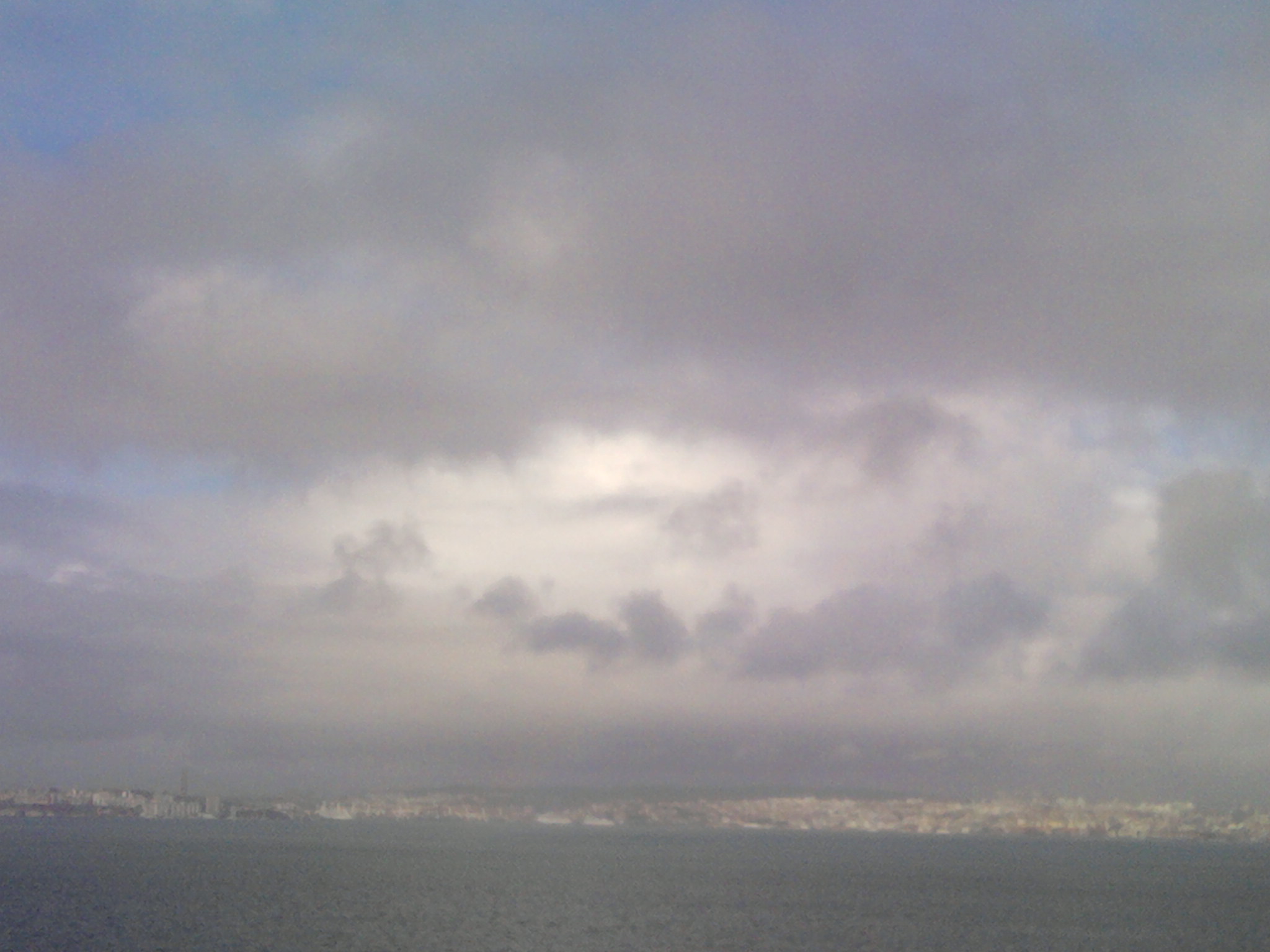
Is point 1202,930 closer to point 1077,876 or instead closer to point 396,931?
point 396,931

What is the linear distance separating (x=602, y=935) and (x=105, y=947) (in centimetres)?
3468

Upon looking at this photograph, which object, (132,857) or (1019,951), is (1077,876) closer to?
(1019,951)

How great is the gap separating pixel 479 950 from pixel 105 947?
24964 millimetres

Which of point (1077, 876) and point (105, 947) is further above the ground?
point (105, 947)

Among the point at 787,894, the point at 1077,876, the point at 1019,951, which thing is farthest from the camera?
the point at 1077,876

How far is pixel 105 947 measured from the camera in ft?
252

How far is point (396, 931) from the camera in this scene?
287 feet

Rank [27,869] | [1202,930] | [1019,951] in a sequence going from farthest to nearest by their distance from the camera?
[27,869]
[1202,930]
[1019,951]

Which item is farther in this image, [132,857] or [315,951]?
[132,857]

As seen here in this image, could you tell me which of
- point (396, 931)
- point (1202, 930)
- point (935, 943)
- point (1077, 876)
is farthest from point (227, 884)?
point (1077, 876)

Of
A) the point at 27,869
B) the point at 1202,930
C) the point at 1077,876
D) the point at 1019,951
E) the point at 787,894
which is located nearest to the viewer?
the point at 1019,951

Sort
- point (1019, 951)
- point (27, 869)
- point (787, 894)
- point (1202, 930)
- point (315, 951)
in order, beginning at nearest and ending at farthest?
point (315, 951), point (1019, 951), point (1202, 930), point (787, 894), point (27, 869)

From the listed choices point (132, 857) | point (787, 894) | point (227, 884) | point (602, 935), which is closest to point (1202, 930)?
point (787, 894)

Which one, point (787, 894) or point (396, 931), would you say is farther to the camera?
point (787, 894)
